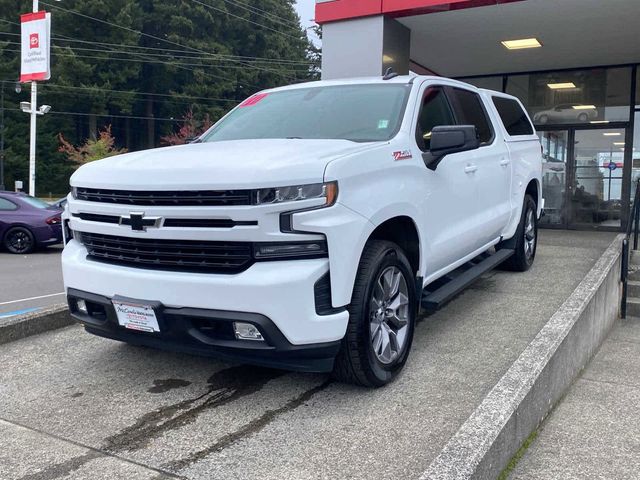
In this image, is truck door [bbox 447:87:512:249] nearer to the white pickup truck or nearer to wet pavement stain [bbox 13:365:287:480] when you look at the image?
the white pickup truck

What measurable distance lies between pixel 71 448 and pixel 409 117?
2.92m

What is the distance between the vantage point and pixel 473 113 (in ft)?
18.0

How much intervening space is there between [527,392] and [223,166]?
207 cm

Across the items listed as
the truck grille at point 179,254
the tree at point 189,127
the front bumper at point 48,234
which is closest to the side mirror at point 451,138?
the truck grille at point 179,254

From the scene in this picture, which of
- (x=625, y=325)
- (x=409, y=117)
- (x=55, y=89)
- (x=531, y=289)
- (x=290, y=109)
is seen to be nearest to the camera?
(x=409, y=117)

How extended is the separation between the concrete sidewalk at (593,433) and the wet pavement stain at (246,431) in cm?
123

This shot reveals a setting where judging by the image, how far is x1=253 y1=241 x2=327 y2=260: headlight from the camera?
313 centimetres

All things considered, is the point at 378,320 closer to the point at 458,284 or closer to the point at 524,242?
the point at 458,284

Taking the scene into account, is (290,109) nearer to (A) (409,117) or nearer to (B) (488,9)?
(A) (409,117)

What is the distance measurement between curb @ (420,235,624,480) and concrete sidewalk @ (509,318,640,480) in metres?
0.11

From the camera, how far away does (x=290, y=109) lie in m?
4.72

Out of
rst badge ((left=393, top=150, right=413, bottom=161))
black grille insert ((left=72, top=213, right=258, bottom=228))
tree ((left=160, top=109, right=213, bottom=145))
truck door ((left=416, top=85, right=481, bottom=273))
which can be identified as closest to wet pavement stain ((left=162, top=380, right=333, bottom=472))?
black grille insert ((left=72, top=213, right=258, bottom=228))

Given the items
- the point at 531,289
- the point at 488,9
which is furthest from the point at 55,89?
the point at 531,289

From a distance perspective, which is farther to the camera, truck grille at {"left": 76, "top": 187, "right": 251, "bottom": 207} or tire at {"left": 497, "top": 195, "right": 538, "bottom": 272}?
tire at {"left": 497, "top": 195, "right": 538, "bottom": 272}
